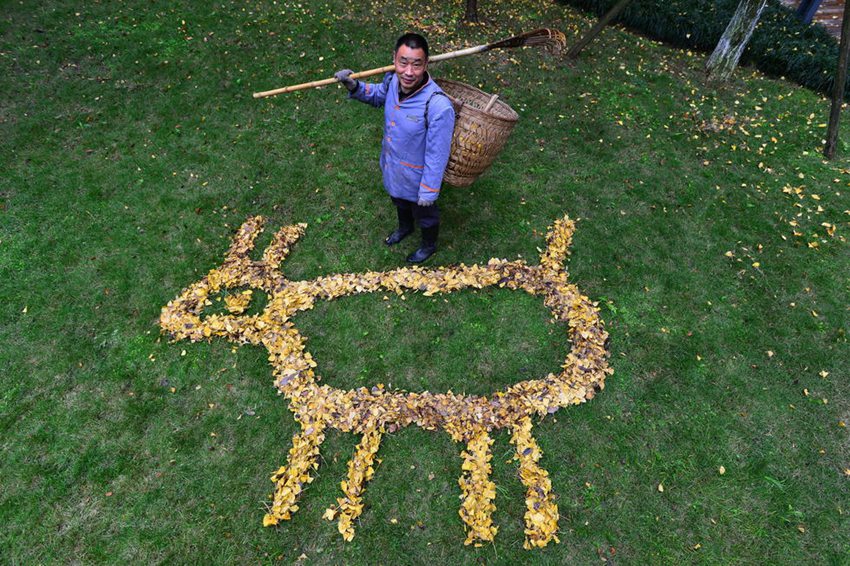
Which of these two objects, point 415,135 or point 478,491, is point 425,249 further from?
point 478,491

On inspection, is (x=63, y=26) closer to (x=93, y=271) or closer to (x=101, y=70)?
(x=101, y=70)

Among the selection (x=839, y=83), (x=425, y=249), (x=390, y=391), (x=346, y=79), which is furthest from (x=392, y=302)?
(x=839, y=83)

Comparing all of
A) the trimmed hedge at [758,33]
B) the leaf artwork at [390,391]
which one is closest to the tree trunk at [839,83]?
the trimmed hedge at [758,33]

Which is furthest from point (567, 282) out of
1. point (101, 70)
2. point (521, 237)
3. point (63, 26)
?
point (63, 26)

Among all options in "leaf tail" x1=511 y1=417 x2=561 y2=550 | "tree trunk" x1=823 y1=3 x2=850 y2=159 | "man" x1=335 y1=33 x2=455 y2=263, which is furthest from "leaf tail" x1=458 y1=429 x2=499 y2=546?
"tree trunk" x1=823 y1=3 x2=850 y2=159

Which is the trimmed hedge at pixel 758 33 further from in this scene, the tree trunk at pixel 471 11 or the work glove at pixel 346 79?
the work glove at pixel 346 79

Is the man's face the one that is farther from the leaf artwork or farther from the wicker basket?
the leaf artwork
